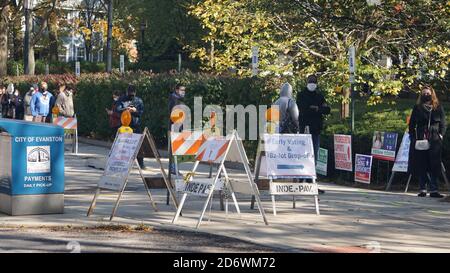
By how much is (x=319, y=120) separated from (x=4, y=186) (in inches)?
235

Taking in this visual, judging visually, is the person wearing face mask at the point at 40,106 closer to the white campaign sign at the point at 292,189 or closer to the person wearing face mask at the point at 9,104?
the person wearing face mask at the point at 9,104

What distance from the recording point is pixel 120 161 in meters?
14.1

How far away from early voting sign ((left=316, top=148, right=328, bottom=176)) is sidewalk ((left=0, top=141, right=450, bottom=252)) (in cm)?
229

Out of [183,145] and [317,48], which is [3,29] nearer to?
[317,48]

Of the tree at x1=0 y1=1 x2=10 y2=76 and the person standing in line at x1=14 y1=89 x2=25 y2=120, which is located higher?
Result: the tree at x1=0 y1=1 x2=10 y2=76

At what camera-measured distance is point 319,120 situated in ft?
57.6

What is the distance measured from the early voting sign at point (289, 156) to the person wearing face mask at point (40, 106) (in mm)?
17126

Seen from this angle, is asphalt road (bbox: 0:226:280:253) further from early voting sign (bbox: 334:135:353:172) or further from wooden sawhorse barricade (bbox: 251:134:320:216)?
early voting sign (bbox: 334:135:353:172)

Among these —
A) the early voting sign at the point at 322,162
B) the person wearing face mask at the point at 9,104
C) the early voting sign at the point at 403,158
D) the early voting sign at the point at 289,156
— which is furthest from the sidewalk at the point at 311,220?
the person wearing face mask at the point at 9,104

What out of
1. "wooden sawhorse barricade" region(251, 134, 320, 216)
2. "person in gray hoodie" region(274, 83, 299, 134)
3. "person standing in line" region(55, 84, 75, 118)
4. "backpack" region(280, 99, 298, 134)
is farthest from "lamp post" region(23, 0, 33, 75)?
"wooden sawhorse barricade" region(251, 134, 320, 216)

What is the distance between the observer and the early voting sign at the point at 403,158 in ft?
59.6

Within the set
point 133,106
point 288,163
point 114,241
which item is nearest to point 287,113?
point 288,163

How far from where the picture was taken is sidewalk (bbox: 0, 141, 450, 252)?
11586 millimetres
